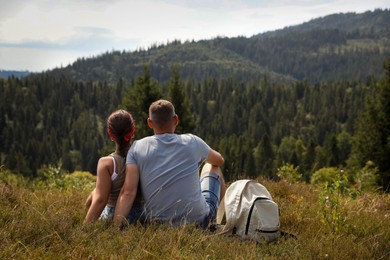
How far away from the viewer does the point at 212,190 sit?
5.07 m

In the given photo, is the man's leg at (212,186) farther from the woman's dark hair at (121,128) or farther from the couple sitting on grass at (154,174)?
the woman's dark hair at (121,128)

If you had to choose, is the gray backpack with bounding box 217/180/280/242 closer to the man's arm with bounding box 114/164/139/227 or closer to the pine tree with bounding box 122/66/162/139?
the man's arm with bounding box 114/164/139/227

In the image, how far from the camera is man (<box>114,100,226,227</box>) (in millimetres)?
4355

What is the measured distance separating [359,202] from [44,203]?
16.3ft

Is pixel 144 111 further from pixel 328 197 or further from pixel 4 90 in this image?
pixel 4 90

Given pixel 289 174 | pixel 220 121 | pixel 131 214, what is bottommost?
pixel 220 121

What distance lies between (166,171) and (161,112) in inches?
25.9

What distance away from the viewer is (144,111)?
73.2 ft

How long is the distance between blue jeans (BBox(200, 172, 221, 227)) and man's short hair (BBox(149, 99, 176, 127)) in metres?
1.13

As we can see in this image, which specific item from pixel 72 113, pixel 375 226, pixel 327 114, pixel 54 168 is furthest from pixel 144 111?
pixel 72 113

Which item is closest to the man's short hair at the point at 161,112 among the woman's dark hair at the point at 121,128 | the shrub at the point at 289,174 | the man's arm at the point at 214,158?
the woman's dark hair at the point at 121,128

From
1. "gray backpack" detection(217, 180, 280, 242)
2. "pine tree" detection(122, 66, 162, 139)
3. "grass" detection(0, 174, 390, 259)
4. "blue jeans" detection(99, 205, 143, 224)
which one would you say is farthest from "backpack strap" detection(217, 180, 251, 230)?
"pine tree" detection(122, 66, 162, 139)

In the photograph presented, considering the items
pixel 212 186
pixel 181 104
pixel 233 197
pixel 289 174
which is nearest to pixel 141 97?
pixel 181 104

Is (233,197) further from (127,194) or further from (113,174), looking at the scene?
(113,174)
